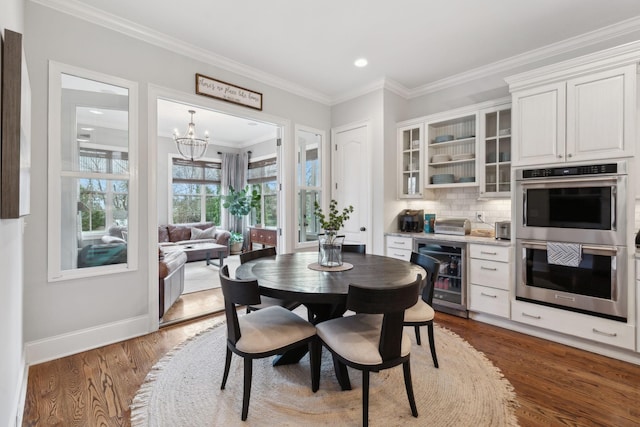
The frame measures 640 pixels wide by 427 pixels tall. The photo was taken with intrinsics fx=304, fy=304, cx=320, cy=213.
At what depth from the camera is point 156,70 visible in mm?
2988

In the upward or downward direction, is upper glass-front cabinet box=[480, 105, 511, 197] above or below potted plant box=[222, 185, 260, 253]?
above

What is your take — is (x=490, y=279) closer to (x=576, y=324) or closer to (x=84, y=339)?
(x=576, y=324)

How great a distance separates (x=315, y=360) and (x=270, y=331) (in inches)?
14.7

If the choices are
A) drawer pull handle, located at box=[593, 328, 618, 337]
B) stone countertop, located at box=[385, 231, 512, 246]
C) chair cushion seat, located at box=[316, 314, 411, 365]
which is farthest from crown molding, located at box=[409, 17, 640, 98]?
chair cushion seat, located at box=[316, 314, 411, 365]

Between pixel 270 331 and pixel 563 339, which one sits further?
pixel 563 339

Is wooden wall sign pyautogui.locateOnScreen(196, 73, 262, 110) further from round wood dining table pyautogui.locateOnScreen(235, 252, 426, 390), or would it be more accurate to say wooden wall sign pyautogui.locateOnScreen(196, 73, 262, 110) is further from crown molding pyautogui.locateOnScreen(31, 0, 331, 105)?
round wood dining table pyautogui.locateOnScreen(235, 252, 426, 390)

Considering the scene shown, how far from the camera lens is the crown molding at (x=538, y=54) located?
281 cm

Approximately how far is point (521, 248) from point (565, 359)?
3.24ft

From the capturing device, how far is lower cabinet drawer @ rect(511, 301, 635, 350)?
8.03ft

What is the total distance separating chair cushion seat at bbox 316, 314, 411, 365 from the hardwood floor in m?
0.73

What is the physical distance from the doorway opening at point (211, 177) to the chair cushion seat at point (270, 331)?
360 centimetres

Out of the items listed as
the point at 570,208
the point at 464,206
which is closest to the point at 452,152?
the point at 464,206

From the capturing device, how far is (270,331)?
187cm

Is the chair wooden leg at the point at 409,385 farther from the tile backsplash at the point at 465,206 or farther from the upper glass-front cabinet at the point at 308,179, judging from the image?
the upper glass-front cabinet at the point at 308,179
